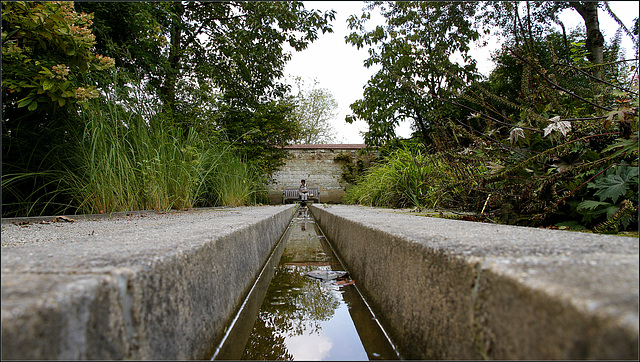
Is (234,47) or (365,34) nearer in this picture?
(234,47)

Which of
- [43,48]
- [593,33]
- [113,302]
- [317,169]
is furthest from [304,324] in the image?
[317,169]

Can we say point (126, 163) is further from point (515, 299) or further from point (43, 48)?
point (515, 299)

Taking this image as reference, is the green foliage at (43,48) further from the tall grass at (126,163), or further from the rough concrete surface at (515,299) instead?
the rough concrete surface at (515,299)

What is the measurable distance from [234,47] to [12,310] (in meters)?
7.98

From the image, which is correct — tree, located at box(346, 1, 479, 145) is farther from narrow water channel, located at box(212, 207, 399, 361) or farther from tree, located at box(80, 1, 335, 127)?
narrow water channel, located at box(212, 207, 399, 361)

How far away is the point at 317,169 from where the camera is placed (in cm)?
1497

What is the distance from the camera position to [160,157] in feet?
9.76

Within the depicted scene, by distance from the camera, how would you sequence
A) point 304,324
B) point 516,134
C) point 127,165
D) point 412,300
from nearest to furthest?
1. point 412,300
2. point 304,324
3. point 516,134
4. point 127,165

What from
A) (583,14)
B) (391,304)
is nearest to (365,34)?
(583,14)

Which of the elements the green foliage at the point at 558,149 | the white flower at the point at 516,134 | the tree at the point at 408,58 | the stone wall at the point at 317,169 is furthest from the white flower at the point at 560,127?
the stone wall at the point at 317,169

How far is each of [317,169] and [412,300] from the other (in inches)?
553

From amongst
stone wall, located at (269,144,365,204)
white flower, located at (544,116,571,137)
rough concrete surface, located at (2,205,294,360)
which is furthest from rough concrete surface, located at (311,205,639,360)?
stone wall, located at (269,144,365,204)

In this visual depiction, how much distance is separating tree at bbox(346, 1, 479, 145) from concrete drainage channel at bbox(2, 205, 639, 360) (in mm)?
6665

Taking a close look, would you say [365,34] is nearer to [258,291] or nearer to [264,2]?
[264,2]
